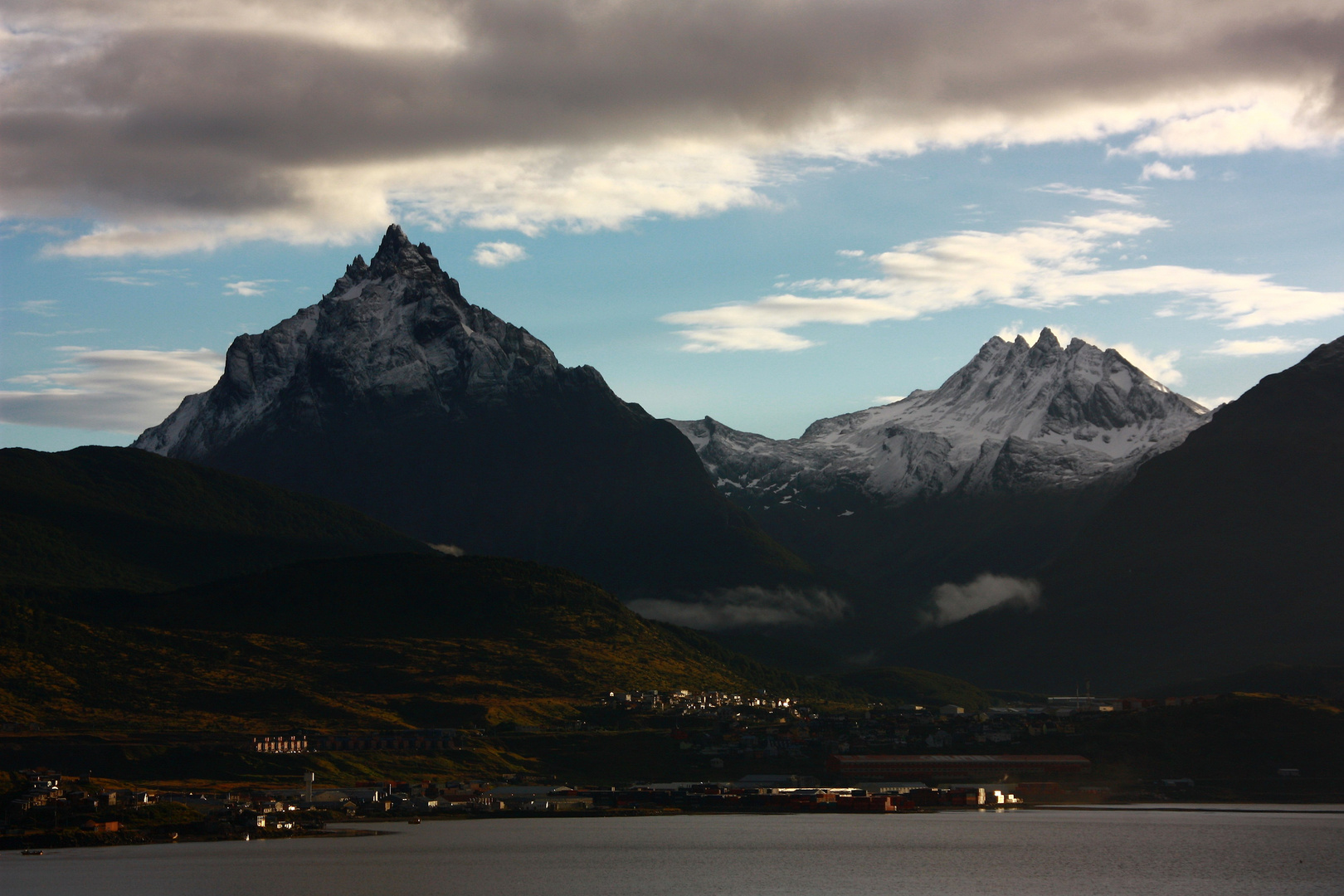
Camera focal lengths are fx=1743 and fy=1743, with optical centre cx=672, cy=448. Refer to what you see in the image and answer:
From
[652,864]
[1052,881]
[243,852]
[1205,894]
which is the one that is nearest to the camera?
[1205,894]

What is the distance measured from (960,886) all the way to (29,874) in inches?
3471

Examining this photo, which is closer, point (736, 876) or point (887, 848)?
point (736, 876)

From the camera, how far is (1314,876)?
163875 mm

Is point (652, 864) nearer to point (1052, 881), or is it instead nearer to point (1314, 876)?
point (1052, 881)

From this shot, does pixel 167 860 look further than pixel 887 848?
No

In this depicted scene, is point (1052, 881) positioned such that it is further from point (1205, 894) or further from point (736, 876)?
point (736, 876)

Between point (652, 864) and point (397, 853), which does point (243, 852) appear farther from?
point (652, 864)

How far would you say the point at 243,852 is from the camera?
19250 centimetres

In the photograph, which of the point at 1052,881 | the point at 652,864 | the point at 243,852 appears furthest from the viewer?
the point at 243,852

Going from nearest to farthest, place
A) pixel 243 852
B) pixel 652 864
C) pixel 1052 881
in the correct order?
pixel 1052 881, pixel 652 864, pixel 243 852

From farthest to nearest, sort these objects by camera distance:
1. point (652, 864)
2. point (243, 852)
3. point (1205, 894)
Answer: point (243, 852) → point (652, 864) → point (1205, 894)

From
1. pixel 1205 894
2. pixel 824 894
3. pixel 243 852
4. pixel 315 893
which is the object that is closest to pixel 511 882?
pixel 315 893

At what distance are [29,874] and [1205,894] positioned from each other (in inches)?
4290

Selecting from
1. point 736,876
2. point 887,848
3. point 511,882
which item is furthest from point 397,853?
point 887,848
